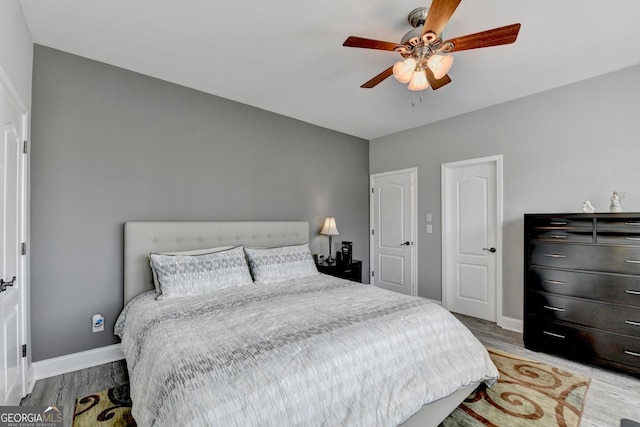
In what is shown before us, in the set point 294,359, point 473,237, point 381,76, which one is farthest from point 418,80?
point 473,237

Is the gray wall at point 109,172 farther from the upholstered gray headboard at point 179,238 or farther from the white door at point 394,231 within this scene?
the white door at point 394,231

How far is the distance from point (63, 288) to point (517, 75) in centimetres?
446

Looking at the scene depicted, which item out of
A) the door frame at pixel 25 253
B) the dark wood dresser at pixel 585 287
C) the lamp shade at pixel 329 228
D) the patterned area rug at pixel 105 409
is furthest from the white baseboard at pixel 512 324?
the door frame at pixel 25 253

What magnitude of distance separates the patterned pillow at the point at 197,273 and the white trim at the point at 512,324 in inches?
116

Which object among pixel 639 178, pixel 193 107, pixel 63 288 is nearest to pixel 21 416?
pixel 63 288

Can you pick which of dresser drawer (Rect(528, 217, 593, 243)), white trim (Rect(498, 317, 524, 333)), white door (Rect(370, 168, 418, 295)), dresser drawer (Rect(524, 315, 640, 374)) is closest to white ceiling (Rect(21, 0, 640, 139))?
dresser drawer (Rect(528, 217, 593, 243))

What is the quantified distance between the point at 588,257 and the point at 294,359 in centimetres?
269

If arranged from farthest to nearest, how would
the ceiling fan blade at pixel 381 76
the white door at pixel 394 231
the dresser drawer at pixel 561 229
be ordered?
the white door at pixel 394 231
the dresser drawer at pixel 561 229
the ceiling fan blade at pixel 381 76

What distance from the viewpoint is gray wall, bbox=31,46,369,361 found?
2355mm

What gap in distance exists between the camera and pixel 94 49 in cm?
241

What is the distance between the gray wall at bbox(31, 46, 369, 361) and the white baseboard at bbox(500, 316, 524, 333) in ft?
10.00

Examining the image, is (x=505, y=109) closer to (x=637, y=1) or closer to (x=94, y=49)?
(x=637, y=1)

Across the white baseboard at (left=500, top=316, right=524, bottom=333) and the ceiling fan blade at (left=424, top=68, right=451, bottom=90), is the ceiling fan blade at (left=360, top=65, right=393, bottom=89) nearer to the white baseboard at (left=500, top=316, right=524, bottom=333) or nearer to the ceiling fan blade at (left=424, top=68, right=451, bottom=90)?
the ceiling fan blade at (left=424, top=68, right=451, bottom=90)

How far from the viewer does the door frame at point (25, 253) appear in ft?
6.61
